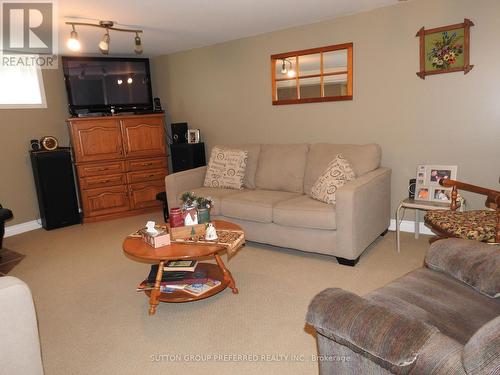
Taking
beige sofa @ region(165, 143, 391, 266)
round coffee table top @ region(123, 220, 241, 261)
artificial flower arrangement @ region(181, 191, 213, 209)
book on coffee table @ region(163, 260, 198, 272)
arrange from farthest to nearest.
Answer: beige sofa @ region(165, 143, 391, 266) → artificial flower arrangement @ region(181, 191, 213, 209) → book on coffee table @ region(163, 260, 198, 272) → round coffee table top @ region(123, 220, 241, 261)

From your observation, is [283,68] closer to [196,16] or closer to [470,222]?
[196,16]

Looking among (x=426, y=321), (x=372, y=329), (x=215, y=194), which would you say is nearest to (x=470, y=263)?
(x=426, y=321)

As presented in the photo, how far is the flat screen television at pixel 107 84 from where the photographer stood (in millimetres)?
4648

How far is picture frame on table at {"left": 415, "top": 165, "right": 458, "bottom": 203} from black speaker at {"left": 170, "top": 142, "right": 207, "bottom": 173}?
2754 millimetres

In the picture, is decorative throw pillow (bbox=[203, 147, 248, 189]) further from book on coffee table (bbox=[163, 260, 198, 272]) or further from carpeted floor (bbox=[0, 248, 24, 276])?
carpeted floor (bbox=[0, 248, 24, 276])

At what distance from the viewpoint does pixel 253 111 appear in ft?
14.8

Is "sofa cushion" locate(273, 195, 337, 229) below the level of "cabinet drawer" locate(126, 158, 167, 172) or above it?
below

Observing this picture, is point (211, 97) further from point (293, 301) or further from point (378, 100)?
point (293, 301)

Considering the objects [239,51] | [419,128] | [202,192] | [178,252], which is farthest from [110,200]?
[419,128]

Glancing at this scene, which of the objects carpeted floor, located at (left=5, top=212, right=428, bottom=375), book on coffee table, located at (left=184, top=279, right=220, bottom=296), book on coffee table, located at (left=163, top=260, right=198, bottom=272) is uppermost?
book on coffee table, located at (left=163, top=260, right=198, bottom=272)

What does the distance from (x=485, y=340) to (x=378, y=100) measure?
3020 millimetres

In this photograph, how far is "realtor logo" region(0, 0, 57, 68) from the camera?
9.68 ft

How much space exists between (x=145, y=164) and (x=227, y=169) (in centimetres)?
160

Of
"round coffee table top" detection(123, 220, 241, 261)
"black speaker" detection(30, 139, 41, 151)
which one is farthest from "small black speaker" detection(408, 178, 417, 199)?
"black speaker" detection(30, 139, 41, 151)
